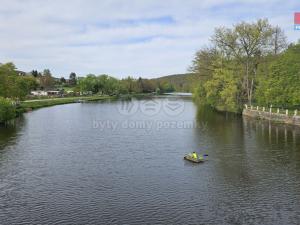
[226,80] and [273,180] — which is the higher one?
[226,80]

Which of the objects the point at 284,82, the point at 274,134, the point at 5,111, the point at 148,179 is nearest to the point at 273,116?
the point at 284,82

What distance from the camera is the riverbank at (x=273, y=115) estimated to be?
69.6m

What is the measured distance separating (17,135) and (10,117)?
18977 millimetres

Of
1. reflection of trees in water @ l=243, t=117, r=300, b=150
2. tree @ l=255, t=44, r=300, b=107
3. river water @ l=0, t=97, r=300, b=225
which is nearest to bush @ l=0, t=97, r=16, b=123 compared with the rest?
river water @ l=0, t=97, r=300, b=225

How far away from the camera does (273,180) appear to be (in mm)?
33656

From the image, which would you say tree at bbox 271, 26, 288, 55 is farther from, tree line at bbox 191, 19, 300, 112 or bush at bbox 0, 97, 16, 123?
bush at bbox 0, 97, 16, 123

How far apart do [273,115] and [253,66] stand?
64.4ft

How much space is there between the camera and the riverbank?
6955 centimetres

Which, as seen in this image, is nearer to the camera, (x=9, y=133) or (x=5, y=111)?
(x=9, y=133)

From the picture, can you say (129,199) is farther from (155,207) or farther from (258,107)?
(258,107)

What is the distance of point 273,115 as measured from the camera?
77.1 metres

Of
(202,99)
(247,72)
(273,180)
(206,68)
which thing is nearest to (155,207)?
(273,180)

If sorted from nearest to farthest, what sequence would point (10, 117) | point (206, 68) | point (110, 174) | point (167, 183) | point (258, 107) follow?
point (167, 183)
point (110, 174)
point (10, 117)
point (258, 107)
point (206, 68)

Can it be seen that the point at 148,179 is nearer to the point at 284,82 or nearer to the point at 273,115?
the point at 273,115
